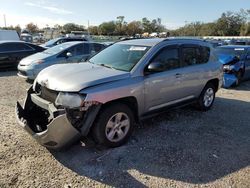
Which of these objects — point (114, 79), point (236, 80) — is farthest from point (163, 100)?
point (236, 80)

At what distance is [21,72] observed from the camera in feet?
29.1

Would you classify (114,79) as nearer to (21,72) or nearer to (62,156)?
(62,156)

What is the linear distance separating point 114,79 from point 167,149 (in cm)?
142

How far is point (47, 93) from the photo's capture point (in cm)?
398

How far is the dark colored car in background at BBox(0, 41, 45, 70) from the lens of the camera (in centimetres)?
1107

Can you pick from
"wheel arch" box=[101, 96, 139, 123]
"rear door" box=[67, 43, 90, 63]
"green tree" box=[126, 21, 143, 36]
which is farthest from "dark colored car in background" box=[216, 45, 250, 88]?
"green tree" box=[126, 21, 143, 36]

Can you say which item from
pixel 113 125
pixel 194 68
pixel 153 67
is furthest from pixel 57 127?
pixel 194 68

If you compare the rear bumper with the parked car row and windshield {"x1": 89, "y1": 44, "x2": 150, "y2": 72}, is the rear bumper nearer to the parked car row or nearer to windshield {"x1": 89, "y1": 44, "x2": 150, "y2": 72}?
windshield {"x1": 89, "y1": 44, "x2": 150, "y2": 72}

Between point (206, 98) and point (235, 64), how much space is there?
13.9ft

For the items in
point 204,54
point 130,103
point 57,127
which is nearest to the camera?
point 57,127

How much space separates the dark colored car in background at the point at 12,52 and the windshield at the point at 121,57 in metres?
7.38

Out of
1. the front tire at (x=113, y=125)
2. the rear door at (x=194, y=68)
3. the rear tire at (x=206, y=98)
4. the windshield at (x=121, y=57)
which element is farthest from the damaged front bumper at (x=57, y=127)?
the rear tire at (x=206, y=98)

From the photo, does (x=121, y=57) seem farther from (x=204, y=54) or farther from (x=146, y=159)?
(x=204, y=54)

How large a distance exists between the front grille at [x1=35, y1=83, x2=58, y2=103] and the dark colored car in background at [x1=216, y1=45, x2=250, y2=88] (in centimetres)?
720
